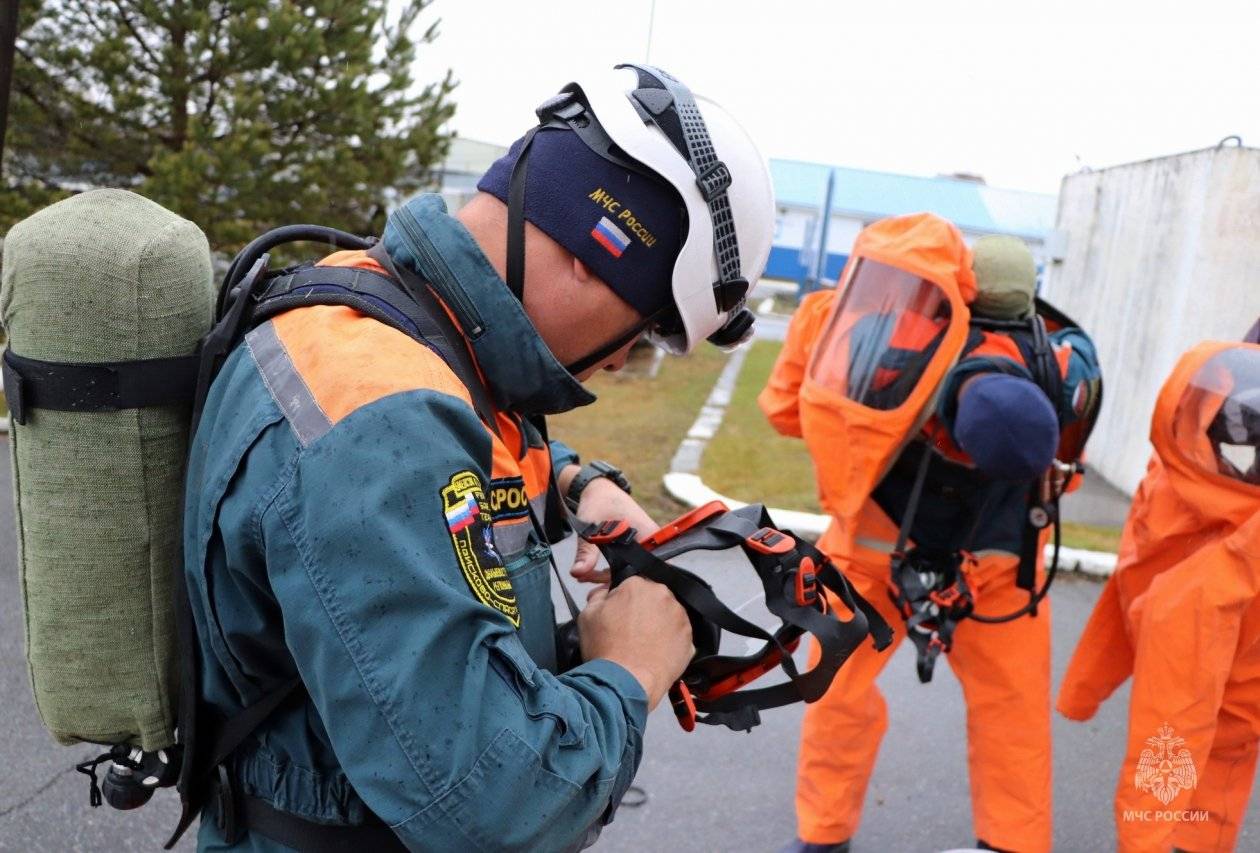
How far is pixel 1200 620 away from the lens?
2627mm

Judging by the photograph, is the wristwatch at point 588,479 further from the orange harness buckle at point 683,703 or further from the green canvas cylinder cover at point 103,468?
the green canvas cylinder cover at point 103,468

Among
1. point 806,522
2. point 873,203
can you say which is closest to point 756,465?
point 806,522

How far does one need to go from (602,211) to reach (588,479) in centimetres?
69

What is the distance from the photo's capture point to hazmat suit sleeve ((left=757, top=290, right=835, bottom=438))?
3303 millimetres

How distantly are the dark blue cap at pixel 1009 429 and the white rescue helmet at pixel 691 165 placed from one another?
4.30 feet

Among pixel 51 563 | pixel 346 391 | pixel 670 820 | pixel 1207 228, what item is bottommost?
pixel 670 820

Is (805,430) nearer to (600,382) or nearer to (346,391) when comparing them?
(346,391)

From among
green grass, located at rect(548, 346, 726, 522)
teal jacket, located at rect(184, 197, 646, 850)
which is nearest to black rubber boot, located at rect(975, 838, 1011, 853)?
teal jacket, located at rect(184, 197, 646, 850)

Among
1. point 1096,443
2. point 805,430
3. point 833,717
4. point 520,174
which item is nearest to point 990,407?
point 805,430

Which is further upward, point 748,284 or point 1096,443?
point 748,284

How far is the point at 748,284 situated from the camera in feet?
5.27

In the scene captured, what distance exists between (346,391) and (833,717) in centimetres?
243

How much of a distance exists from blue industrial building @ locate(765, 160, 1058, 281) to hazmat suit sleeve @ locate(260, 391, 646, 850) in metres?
38.1

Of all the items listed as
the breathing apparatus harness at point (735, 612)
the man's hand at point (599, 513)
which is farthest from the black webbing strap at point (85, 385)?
the man's hand at point (599, 513)
